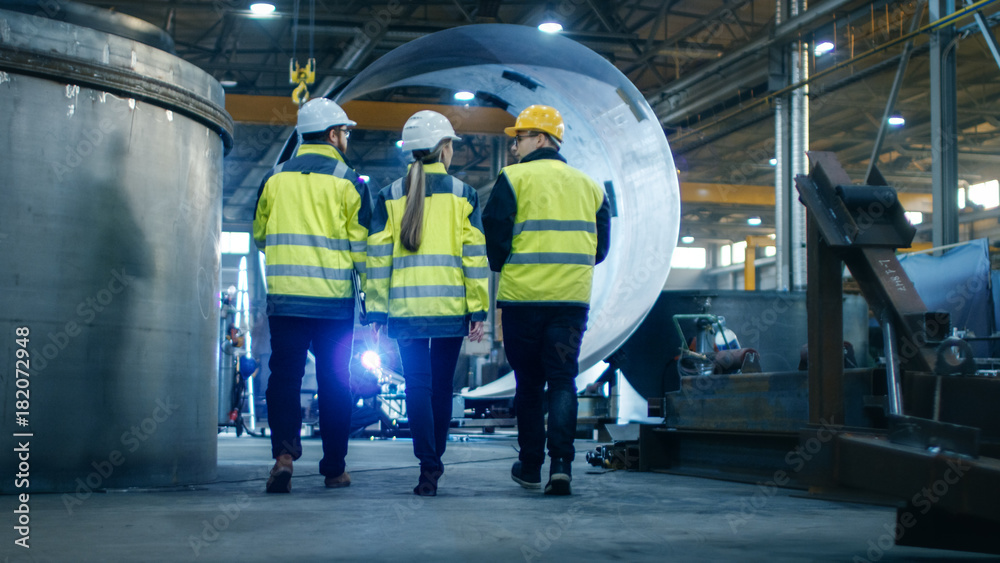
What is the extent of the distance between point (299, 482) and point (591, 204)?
1.83 m

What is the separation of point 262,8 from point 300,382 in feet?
34.7

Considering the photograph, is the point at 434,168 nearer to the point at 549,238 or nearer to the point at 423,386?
the point at 549,238

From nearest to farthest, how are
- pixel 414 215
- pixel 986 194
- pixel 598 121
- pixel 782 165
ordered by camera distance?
pixel 414 215, pixel 598 121, pixel 782 165, pixel 986 194

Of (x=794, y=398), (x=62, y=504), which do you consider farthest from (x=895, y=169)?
(x=62, y=504)

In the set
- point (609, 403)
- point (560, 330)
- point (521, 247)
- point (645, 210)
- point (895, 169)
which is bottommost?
point (609, 403)

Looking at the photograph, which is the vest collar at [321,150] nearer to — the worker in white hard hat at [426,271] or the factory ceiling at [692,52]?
the worker in white hard hat at [426,271]

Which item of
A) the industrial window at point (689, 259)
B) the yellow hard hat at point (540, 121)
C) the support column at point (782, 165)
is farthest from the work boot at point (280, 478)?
the industrial window at point (689, 259)

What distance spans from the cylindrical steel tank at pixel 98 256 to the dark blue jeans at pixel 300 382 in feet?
1.65

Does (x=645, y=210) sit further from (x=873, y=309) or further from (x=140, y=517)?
(x=140, y=517)

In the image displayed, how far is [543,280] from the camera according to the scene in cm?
390

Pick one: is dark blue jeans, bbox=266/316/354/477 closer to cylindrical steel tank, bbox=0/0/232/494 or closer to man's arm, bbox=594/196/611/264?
cylindrical steel tank, bbox=0/0/232/494

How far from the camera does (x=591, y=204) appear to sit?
4016 mm

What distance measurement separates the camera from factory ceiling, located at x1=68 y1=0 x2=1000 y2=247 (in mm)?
12266

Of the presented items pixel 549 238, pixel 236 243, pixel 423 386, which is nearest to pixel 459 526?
pixel 423 386
